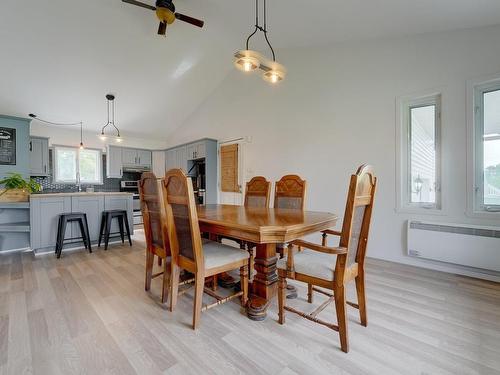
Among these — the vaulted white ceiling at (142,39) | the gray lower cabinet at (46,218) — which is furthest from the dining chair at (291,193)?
the gray lower cabinet at (46,218)

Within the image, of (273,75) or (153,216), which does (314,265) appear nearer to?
(153,216)

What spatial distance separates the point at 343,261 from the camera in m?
1.38

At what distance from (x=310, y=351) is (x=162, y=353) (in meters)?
0.89

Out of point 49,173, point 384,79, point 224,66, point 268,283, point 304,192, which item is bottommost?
point 268,283

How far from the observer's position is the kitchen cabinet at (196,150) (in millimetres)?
5078

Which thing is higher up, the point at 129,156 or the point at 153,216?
the point at 129,156

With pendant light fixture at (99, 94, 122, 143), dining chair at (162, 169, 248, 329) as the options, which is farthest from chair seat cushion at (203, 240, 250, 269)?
pendant light fixture at (99, 94, 122, 143)

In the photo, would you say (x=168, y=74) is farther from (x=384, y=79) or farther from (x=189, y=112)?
(x=384, y=79)

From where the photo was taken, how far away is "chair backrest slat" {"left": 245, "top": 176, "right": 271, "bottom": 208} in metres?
2.93

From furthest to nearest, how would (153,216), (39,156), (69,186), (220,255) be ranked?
(69,186) → (39,156) → (153,216) → (220,255)

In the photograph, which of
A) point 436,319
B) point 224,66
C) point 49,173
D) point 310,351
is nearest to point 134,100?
point 224,66

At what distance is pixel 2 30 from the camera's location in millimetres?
2906

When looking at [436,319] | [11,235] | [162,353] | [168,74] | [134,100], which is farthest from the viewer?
[134,100]

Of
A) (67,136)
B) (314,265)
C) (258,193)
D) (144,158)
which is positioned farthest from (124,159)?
(314,265)
